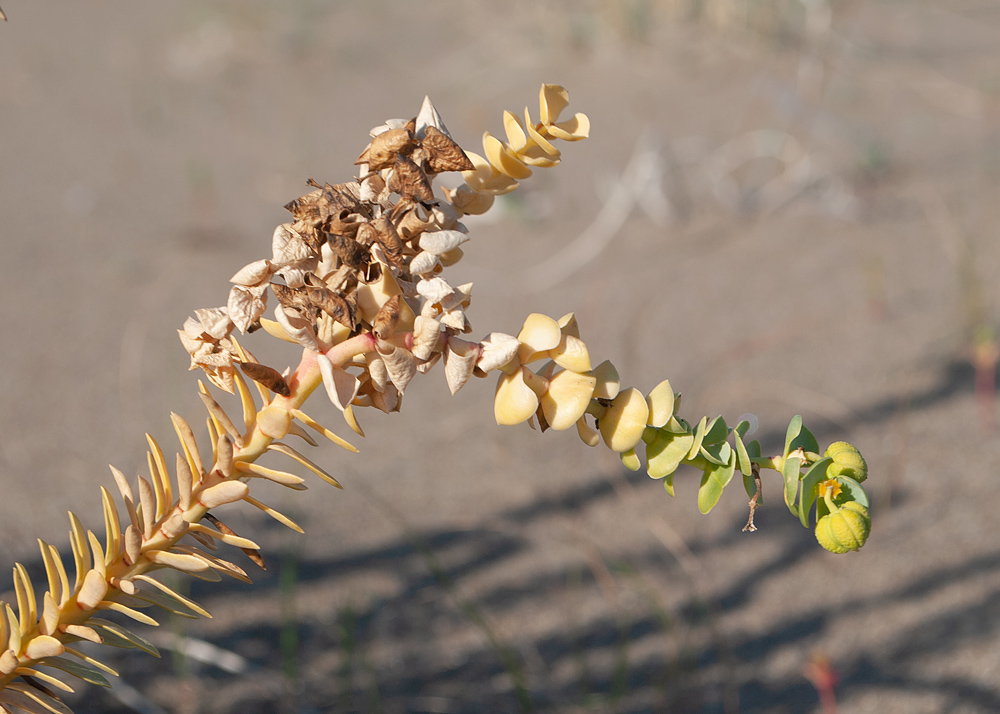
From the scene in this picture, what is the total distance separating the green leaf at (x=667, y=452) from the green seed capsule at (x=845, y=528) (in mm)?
49

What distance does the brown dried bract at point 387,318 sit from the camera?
9.9 inches

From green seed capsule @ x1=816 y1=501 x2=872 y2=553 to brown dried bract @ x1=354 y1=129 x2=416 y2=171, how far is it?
18cm

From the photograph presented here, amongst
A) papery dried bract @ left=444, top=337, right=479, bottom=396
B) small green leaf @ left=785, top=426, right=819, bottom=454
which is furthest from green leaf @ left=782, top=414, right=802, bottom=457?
papery dried bract @ left=444, top=337, right=479, bottom=396

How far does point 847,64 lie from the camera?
2.26 m

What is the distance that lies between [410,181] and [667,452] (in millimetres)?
127

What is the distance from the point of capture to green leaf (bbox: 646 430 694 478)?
0.91 ft

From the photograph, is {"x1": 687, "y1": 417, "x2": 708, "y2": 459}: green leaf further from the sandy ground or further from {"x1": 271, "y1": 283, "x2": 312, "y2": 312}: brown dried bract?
the sandy ground

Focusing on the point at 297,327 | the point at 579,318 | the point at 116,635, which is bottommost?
the point at 116,635

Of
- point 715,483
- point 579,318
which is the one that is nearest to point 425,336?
point 715,483

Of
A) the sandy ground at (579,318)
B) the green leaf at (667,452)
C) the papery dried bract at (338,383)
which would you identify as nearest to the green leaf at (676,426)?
the green leaf at (667,452)

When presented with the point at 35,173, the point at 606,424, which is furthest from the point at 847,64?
the point at 606,424

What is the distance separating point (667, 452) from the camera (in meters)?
0.28

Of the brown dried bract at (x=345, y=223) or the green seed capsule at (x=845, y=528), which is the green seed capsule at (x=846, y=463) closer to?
the green seed capsule at (x=845, y=528)

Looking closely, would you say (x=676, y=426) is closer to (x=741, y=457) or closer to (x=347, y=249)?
(x=741, y=457)
